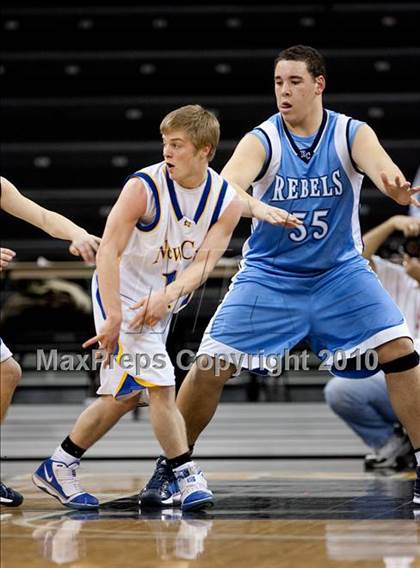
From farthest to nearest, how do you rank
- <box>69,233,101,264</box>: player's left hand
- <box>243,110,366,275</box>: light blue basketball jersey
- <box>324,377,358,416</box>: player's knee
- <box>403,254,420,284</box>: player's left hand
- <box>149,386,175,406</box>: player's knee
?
<box>324,377,358,416</box>: player's knee
<box>403,254,420,284</box>: player's left hand
<box>243,110,366,275</box>: light blue basketball jersey
<box>149,386,175,406</box>: player's knee
<box>69,233,101,264</box>: player's left hand

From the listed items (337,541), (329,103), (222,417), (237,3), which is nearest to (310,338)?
(337,541)

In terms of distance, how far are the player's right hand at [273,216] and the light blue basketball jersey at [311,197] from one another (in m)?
0.27

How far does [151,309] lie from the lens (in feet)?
A: 13.0

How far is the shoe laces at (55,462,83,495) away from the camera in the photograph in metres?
4.13

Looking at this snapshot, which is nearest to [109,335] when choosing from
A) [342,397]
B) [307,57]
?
[307,57]

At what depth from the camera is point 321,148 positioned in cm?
446

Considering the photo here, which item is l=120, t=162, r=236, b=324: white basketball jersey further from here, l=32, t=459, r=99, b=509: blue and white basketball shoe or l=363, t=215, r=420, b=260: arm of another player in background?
l=363, t=215, r=420, b=260: arm of another player in background

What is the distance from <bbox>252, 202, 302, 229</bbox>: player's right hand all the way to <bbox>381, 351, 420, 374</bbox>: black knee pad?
2.00 ft

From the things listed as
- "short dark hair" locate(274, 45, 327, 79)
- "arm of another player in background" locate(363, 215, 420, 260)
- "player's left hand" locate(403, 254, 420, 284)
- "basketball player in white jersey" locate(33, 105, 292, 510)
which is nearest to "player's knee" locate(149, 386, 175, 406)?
"basketball player in white jersey" locate(33, 105, 292, 510)

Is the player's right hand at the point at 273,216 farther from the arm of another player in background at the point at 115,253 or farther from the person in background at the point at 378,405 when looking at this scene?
the person in background at the point at 378,405

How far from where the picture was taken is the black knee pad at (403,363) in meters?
4.17

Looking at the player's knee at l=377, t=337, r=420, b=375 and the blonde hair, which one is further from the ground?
the blonde hair

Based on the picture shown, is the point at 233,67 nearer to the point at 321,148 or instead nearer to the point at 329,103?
the point at 329,103

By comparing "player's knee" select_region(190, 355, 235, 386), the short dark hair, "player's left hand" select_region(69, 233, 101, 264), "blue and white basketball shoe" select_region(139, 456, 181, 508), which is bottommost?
"blue and white basketball shoe" select_region(139, 456, 181, 508)
